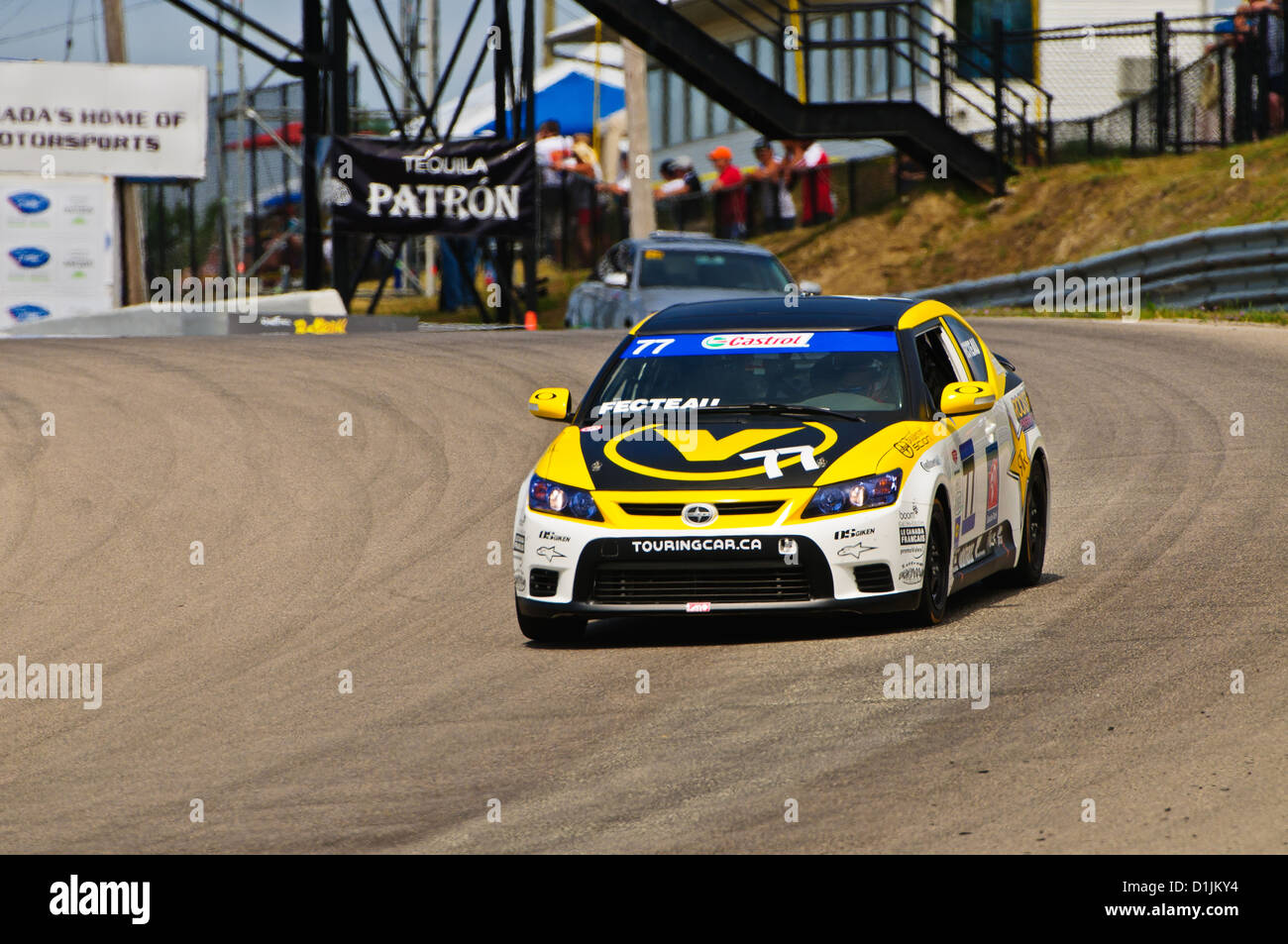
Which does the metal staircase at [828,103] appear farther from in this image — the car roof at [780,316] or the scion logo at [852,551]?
the scion logo at [852,551]

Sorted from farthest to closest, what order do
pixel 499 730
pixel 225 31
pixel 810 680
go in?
pixel 225 31 → pixel 810 680 → pixel 499 730

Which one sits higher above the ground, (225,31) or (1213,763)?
(225,31)

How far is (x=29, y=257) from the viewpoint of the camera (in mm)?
28328

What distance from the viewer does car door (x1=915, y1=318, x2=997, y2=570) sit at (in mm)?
9625

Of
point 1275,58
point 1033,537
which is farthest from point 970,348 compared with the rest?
point 1275,58

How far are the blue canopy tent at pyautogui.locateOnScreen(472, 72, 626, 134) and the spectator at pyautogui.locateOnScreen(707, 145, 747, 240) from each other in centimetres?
1028

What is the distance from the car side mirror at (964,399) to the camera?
31.2ft

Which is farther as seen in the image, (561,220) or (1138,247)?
(561,220)

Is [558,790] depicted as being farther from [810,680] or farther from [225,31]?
[225,31]

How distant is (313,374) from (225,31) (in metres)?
9.58

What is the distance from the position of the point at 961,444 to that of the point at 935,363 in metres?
0.74
